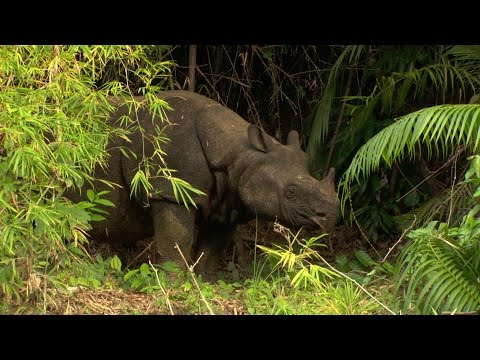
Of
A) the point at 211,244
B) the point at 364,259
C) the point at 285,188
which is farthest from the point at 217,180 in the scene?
the point at 364,259

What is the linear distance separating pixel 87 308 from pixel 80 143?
103 centimetres

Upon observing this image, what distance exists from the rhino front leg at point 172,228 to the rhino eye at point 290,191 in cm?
78

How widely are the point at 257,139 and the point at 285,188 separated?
46 cm

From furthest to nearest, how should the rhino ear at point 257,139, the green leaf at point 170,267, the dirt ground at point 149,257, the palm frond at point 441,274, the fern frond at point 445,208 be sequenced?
1. the rhino ear at point 257,139
2. the fern frond at point 445,208
3. the green leaf at point 170,267
4. the dirt ground at point 149,257
5. the palm frond at point 441,274

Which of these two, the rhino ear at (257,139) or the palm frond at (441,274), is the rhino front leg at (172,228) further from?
the palm frond at (441,274)

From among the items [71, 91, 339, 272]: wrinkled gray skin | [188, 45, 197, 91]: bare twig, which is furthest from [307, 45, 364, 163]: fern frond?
[188, 45, 197, 91]: bare twig

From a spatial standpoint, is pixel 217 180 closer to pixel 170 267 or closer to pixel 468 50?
pixel 170 267

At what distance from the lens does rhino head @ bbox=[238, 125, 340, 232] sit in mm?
8203

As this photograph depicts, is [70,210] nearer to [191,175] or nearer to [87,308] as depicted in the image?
[87,308]

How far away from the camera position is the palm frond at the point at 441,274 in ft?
20.3

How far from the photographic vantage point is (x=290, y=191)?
830 centimetres

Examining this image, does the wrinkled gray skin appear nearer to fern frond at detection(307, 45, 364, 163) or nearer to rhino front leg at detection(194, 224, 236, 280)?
rhino front leg at detection(194, 224, 236, 280)

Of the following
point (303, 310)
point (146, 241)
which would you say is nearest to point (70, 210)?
point (303, 310)

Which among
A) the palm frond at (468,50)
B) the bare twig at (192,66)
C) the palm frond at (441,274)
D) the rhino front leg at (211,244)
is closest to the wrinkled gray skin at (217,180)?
the rhino front leg at (211,244)
